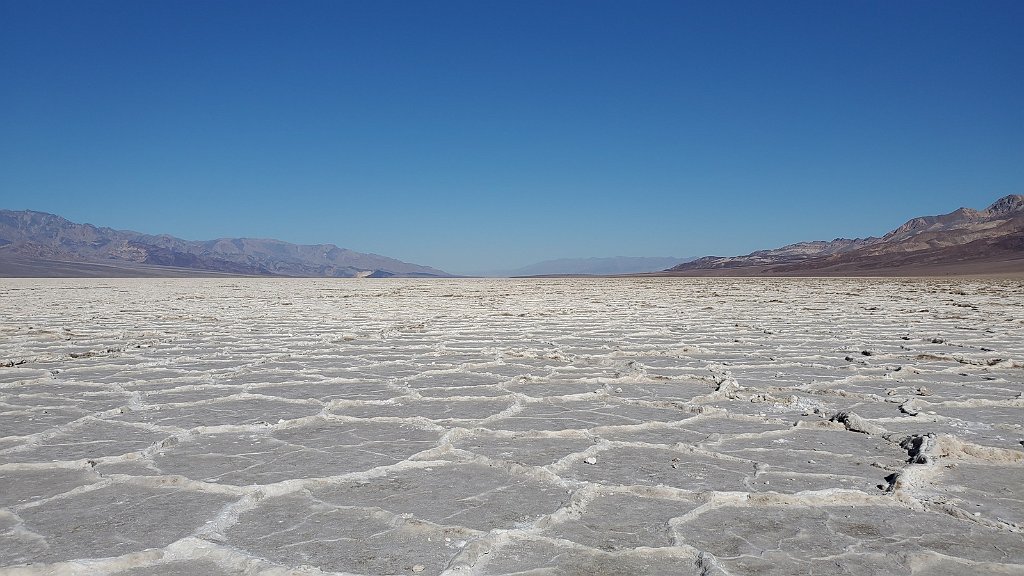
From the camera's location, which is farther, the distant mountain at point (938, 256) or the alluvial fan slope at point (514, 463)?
the distant mountain at point (938, 256)

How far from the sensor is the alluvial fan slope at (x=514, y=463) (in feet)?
4.56

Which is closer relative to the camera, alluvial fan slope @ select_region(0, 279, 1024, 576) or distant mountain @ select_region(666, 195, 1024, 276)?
alluvial fan slope @ select_region(0, 279, 1024, 576)

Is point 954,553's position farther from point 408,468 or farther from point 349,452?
point 349,452

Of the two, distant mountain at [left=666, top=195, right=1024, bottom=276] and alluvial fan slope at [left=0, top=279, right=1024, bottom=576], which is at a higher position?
distant mountain at [left=666, top=195, right=1024, bottom=276]

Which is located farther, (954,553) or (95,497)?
(95,497)

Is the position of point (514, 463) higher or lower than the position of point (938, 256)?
lower

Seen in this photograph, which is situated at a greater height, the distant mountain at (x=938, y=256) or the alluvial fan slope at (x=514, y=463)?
the distant mountain at (x=938, y=256)

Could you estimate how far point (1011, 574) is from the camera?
1.28 m

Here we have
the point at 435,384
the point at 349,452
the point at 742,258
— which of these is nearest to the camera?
the point at 349,452

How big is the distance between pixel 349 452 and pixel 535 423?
71 centimetres

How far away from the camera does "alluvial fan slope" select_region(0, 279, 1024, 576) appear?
1.39m

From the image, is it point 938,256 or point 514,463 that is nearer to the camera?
point 514,463

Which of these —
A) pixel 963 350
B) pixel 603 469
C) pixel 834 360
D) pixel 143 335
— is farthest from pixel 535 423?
pixel 143 335

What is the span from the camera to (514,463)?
6.54ft
